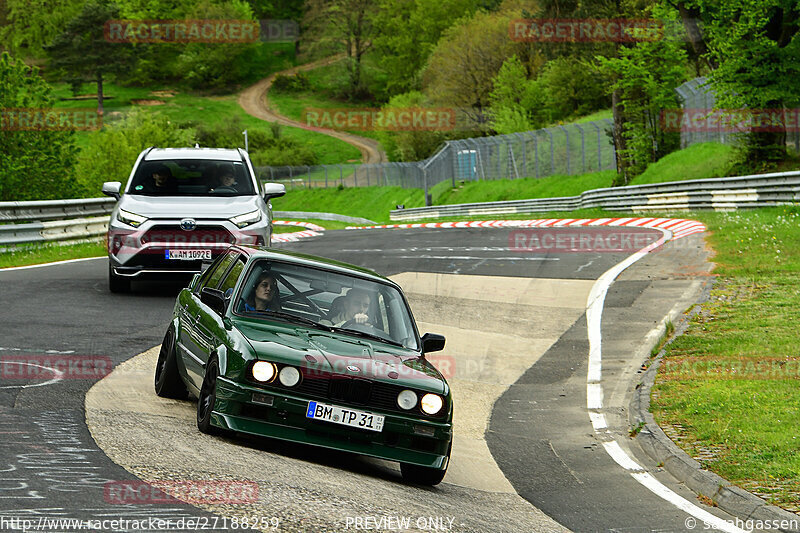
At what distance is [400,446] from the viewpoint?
7.45 meters

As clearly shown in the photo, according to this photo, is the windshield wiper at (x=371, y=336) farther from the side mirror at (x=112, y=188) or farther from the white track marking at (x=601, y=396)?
the side mirror at (x=112, y=188)

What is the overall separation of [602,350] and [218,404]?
766 centimetres

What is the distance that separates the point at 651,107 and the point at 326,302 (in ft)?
136

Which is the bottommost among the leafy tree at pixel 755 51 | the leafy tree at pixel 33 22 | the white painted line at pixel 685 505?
the white painted line at pixel 685 505

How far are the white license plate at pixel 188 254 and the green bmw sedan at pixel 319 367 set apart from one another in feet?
19.5

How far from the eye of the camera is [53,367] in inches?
390

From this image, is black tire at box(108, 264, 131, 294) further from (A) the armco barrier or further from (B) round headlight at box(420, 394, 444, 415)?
(A) the armco barrier

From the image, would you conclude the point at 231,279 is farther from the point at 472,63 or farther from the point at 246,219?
the point at 472,63

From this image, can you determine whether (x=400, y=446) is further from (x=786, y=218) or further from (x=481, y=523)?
(x=786, y=218)

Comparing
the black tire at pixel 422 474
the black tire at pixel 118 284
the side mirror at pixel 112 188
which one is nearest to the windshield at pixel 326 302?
the black tire at pixel 422 474

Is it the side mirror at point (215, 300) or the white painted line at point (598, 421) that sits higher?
the side mirror at point (215, 300)

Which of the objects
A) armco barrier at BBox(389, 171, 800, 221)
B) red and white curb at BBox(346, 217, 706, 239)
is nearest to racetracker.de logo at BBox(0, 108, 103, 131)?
red and white curb at BBox(346, 217, 706, 239)

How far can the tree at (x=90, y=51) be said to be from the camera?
13475cm

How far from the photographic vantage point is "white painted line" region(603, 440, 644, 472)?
8.89m
